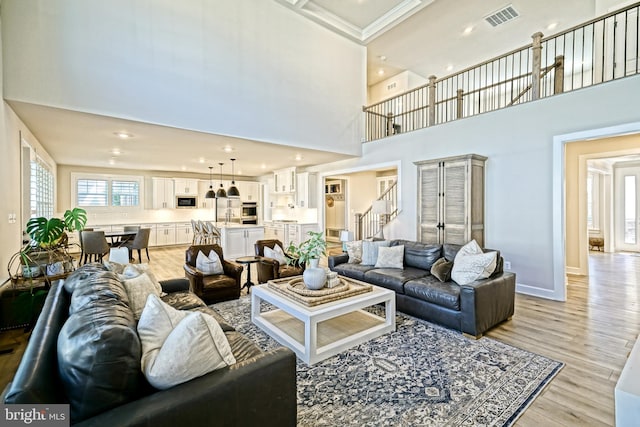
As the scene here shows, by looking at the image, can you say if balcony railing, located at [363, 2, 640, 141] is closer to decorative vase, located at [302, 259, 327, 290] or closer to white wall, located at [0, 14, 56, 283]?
decorative vase, located at [302, 259, 327, 290]

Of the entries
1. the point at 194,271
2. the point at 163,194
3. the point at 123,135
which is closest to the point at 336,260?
the point at 194,271

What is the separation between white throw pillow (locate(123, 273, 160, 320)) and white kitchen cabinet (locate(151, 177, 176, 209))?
332 inches

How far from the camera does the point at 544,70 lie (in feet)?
15.9

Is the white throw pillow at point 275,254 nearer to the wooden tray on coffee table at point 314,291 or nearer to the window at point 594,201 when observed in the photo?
the wooden tray on coffee table at point 314,291

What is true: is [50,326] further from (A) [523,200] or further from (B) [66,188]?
(B) [66,188]

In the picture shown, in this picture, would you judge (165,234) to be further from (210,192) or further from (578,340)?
(578,340)

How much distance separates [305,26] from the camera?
6.01 metres

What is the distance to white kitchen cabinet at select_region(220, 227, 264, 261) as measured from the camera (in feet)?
23.9

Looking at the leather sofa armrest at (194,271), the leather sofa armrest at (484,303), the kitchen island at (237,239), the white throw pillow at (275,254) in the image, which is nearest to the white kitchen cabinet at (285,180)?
the kitchen island at (237,239)

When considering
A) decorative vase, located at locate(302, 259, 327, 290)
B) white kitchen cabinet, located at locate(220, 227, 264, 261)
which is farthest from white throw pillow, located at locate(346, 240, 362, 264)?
white kitchen cabinet, located at locate(220, 227, 264, 261)

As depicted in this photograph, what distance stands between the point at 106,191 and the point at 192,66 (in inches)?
266

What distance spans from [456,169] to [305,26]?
4.22 metres

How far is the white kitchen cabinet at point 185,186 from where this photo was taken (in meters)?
10.1

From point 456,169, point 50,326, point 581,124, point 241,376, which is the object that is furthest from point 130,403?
point 581,124
